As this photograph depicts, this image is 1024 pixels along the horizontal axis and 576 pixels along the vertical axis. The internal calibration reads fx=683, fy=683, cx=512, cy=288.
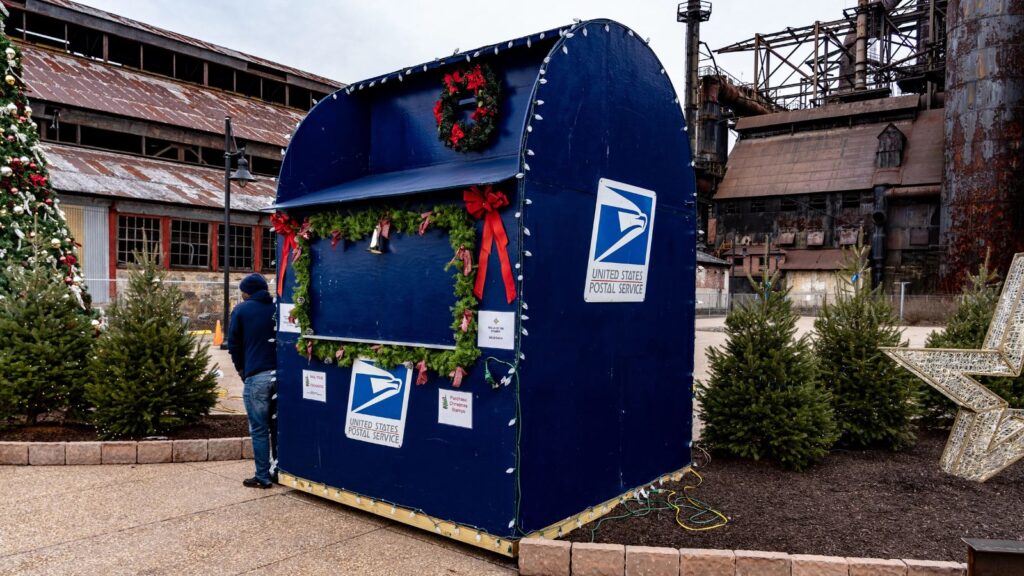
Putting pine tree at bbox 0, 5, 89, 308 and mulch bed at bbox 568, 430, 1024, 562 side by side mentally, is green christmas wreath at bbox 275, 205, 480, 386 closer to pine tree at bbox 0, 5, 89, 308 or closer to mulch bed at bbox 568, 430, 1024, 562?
mulch bed at bbox 568, 430, 1024, 562

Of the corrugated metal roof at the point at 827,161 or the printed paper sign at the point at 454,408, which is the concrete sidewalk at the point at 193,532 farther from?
the corrugated metal roof at the point at 827,161

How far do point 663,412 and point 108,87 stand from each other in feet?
106

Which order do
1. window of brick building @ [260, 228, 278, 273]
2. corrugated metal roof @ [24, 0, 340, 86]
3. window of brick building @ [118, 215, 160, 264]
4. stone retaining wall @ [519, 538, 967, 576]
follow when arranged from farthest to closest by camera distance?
corrugated metal roof @ [24, 0, 340, 86] → window of brick building @ [260, 228, 278, 273] → window of brick building @ [118, 215, 160, 264] → stone retaining wall @ [519, 538, 967, 576]

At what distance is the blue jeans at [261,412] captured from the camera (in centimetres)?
712

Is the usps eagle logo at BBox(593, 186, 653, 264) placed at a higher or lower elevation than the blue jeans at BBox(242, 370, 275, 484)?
higher

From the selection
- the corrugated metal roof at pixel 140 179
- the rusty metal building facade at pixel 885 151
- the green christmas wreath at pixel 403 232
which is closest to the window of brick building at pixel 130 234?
the corrugated metal roof at pixel 140 179

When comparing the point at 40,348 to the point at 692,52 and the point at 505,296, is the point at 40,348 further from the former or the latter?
the point at 692,52

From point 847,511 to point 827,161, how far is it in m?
46.1

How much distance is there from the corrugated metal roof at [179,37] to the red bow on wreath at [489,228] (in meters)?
34.7

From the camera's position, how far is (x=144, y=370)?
818 centimetres

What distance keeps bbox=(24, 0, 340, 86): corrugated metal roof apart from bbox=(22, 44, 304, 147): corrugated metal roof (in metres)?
2.29

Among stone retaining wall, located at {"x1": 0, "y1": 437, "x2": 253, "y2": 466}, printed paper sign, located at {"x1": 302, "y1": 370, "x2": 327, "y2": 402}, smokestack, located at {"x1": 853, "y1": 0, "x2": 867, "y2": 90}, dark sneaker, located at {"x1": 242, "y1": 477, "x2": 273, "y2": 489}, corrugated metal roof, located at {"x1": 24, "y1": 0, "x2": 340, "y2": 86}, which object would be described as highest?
smokestack, located at {"x1": 853, "y1": 0, "x2": 867, "y2": 90}

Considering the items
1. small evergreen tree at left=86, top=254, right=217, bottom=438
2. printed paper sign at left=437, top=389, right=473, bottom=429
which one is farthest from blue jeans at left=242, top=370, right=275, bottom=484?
printed paper sign at left=437, top=389, right=473, bottom=429

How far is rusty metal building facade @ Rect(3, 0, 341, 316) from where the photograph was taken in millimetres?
24781
